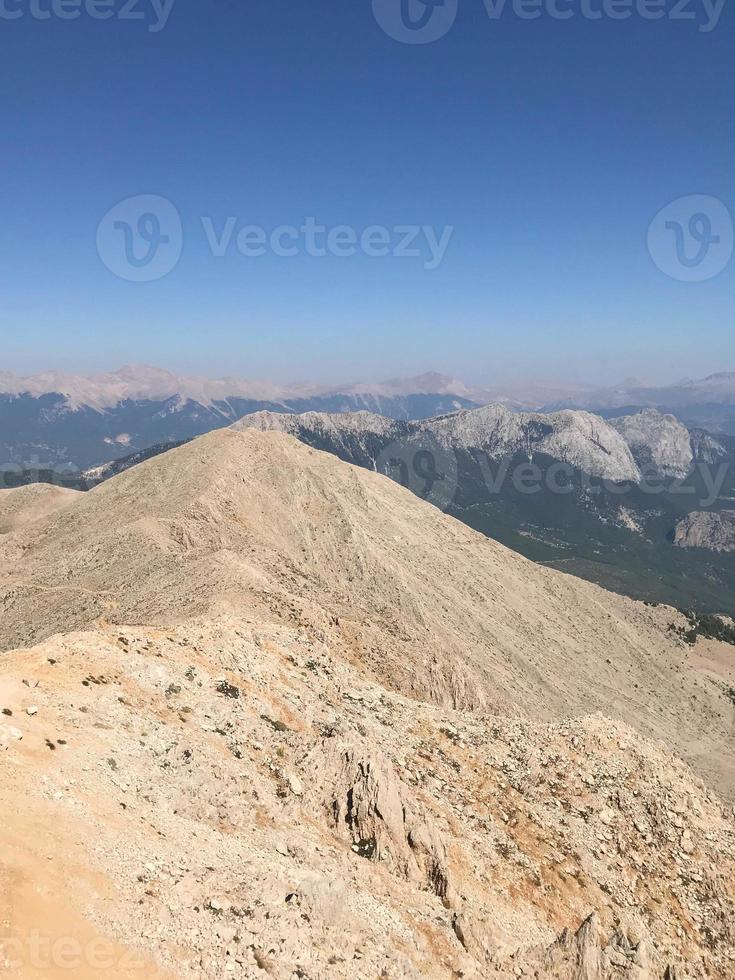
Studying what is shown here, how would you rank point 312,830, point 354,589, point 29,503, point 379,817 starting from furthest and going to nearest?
point 29,503 → point 354,589 → point 379,817 → point 312,830

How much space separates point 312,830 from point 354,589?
2099 inches

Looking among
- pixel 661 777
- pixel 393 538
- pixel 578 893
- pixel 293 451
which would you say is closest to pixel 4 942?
pixel 578 893

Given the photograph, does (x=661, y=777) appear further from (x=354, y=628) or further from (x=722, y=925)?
(x=354, y=628)

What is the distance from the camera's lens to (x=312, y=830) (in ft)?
92.9

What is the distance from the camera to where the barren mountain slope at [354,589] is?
59125mm

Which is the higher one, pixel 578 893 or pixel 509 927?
pixel 509 927

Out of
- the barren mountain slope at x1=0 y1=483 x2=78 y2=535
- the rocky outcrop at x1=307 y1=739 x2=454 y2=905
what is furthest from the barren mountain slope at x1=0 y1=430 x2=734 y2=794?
the barren mountain slope at x1=0 y1=483 x2=78 y2=535

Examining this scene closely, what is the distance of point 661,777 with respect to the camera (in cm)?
4600

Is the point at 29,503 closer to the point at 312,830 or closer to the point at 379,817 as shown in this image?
the point at 312,830

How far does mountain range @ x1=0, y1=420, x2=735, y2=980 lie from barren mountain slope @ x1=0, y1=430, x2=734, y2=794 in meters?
0.68

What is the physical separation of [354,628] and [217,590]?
15.1m

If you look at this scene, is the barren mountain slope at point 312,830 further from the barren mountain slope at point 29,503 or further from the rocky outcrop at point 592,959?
the barren mountain slope at point 29,503

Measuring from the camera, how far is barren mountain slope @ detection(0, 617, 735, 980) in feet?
62.8

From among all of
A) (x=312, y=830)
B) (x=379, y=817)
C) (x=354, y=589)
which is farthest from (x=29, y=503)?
(x=379, y=817)
